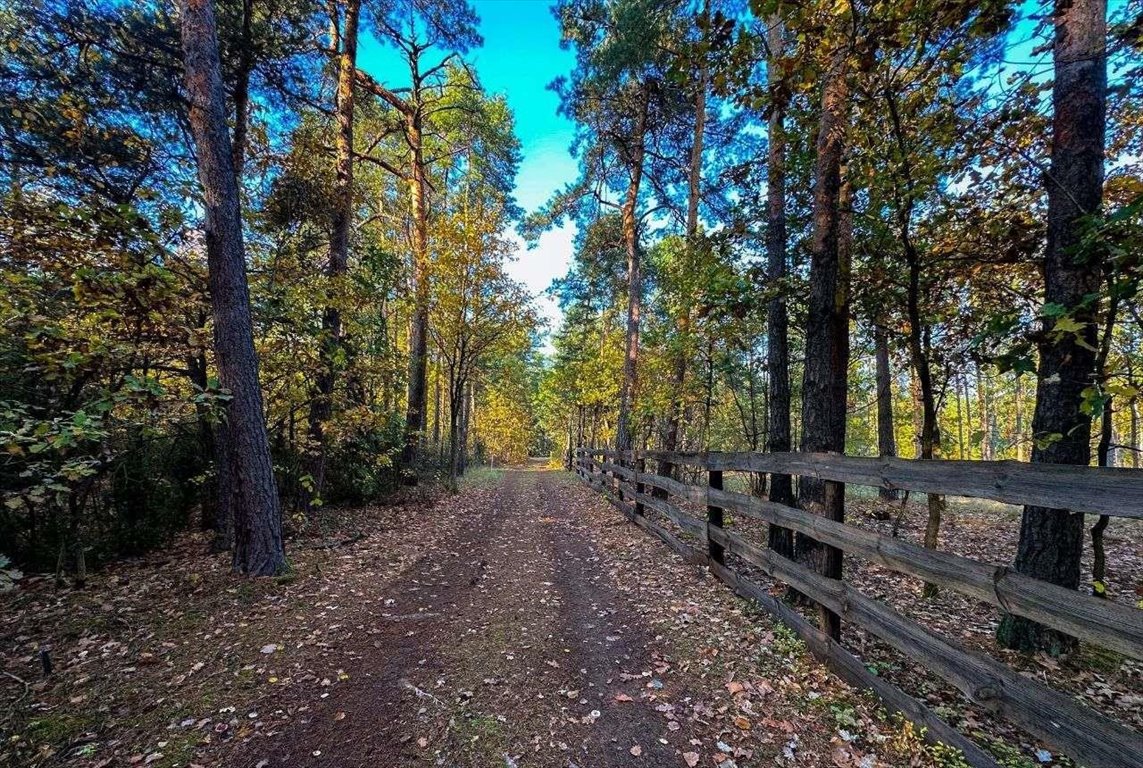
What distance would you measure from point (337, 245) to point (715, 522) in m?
8.12

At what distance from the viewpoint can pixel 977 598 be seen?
2.29 metres

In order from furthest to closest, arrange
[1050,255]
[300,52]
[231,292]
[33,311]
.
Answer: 1. [300,52]
2. [231,292]
3. [33,311]
4. [1050,255]

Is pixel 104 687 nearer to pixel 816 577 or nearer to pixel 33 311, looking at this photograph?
pixel 33 311

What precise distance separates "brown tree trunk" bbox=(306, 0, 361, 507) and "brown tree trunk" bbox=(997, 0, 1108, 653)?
8148 mm

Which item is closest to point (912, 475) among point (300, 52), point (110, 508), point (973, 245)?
point (973, 245)

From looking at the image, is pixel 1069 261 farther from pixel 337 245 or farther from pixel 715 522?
pixel 337 245

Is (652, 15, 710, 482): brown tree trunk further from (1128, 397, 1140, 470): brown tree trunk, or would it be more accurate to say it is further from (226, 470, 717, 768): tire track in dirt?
(1128, 397, 1140, 470): brown tree trunk

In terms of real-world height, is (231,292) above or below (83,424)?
above

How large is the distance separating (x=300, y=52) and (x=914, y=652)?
10.8 meters

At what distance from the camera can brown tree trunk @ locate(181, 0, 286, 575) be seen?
5031mm

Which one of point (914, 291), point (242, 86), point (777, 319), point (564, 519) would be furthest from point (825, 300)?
point (242, 86)

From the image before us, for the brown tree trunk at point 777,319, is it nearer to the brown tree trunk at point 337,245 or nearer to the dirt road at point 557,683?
the dirt road at point 557,683

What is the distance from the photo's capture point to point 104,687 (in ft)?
10.6

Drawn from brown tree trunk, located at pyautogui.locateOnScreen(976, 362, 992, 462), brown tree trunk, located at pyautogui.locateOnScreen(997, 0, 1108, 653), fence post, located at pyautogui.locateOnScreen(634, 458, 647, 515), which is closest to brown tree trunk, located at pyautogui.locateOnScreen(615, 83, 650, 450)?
fence post, located at pyautogui.locateOnScreen(634, 458, 647, 515)
